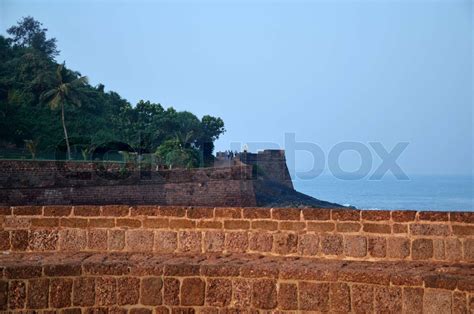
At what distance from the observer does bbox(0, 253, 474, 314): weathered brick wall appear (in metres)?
6.23

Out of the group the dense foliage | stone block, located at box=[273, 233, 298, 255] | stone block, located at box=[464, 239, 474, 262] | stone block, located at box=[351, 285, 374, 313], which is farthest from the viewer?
the dense foliage

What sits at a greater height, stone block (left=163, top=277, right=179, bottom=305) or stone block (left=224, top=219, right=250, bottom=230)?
stone block (left=224, top=219, right=250, bottom=230)

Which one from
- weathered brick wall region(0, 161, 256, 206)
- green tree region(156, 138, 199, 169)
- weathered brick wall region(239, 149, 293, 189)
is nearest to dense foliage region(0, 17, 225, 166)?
green tree region(156, 138, 199, 169)

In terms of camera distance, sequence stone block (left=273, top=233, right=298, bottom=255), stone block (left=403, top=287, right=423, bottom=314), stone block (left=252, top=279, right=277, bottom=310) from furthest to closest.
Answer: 1. stone block (left=273, top=233, right=298, bottom=255)
2. stone block (left=252, top=279, right=277, bottom=310)
3. stone block (left=403, top=287, right=423, bottom=314)

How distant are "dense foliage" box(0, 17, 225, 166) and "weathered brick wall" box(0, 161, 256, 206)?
2233 millimetres

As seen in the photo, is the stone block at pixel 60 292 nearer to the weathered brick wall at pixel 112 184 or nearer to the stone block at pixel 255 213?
the stone block at pixel 255 213

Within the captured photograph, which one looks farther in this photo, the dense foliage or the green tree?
the green tree

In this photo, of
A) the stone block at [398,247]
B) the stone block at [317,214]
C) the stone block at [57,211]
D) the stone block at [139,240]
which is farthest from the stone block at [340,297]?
the stone block at [57,211]

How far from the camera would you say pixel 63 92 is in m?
45.7

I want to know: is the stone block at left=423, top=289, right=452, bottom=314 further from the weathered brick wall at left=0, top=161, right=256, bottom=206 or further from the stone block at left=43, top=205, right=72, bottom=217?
the weathered brick wall at left=0, top=161, right=256, bottom=206

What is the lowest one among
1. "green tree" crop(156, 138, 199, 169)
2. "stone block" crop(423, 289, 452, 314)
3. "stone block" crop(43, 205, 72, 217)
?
"stone block" crop(423, 289, 452, 314)

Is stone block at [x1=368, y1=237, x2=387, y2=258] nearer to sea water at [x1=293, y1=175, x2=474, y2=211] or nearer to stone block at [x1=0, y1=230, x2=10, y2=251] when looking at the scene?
stone block at [x1=0, y1=230, x2=10, y2=251]

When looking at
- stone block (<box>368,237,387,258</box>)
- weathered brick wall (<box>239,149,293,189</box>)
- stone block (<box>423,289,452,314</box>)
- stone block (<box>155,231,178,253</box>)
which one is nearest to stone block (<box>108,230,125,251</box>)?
stone block (<box>155,231,178,253</box>)

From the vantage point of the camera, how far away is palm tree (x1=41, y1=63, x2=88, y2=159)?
1786 inches
